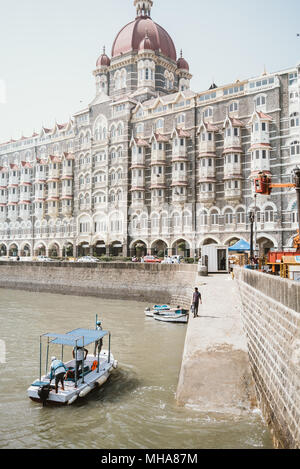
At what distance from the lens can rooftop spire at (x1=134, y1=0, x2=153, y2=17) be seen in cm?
6656

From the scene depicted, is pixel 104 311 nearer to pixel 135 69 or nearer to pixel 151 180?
pixel 151 180

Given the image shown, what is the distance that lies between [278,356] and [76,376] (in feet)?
22.6

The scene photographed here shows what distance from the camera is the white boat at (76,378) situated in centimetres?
1218

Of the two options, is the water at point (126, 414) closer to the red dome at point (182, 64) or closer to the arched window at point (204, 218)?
the arched window at point (204, 218)

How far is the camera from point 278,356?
944cm

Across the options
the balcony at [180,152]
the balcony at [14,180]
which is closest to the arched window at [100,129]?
the balcony at [180,152]

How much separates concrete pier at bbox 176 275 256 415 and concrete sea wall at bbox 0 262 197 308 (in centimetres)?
1534

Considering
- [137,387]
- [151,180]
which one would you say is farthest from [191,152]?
[137,387]

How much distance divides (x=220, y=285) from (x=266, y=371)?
1556 cm

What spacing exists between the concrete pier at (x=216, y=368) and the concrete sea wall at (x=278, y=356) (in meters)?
0.52

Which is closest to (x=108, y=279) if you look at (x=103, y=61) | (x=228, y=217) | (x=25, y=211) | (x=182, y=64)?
(x=228, y=217)

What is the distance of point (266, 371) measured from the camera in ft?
35.1

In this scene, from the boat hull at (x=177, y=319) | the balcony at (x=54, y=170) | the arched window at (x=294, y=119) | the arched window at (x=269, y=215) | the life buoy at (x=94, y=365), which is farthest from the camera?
the balcony at (x=54, y=170)

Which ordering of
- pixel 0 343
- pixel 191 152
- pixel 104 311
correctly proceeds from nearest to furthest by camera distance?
pixel 0 343
pixel 104 311
pixel 191 152
